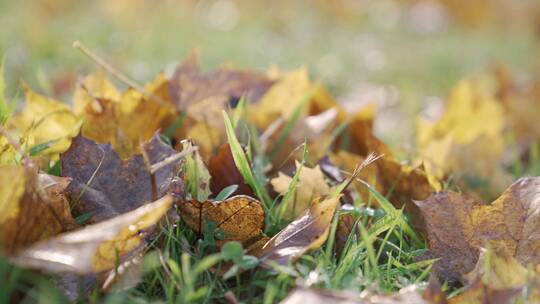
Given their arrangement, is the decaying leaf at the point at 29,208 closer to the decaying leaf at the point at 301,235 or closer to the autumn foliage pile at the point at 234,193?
the autumn foliage pile at the point at 234,193

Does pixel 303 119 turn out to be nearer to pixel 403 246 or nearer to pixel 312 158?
pixel 312 158

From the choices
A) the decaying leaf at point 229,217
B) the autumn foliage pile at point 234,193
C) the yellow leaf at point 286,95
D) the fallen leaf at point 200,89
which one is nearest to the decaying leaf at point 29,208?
the autumn foliage pile at point 234,193

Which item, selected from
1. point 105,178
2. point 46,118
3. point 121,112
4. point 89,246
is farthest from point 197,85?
point 89,246

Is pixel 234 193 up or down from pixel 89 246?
down

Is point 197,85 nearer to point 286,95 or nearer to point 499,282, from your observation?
point 286,95

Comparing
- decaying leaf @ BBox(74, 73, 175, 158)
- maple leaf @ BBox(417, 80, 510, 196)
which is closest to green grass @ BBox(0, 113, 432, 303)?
decaying leaf @ BBox(74, 73, 175, 158)

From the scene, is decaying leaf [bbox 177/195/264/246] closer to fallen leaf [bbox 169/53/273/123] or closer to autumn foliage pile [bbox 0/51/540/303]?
autumn foliage pile [bbox 0/51/540/303]

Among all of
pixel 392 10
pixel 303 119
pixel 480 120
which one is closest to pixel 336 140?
pixel 303 119
